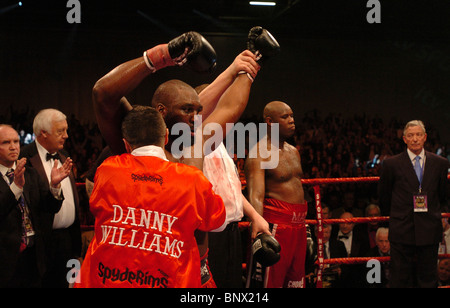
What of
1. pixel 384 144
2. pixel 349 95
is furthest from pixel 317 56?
pixel 384 144

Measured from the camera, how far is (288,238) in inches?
121

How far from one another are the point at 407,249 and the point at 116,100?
2.73 metres

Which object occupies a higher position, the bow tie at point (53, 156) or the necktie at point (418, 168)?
the bow tie at point (53, 156)

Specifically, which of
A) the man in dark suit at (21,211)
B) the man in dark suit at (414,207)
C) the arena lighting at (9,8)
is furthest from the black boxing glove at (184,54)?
the arena lighting at (9,8)

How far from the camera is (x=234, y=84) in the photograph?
5.08ft

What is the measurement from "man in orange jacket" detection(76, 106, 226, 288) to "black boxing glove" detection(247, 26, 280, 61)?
44cm

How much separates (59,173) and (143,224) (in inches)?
57.0

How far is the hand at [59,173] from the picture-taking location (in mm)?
2545

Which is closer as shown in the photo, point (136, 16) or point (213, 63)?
point (213, 63)

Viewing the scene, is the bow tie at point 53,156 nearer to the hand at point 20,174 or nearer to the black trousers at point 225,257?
the hand at point 20,174

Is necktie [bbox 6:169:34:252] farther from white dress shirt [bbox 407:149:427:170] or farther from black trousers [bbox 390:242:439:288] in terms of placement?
white dress shirt [bbox 407:149:427:170]

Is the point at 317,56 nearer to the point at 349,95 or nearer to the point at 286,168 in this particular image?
the point at 349,95

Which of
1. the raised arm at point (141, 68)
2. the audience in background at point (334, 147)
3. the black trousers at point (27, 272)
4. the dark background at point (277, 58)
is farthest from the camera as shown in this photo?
the dark background at point (277, 58)

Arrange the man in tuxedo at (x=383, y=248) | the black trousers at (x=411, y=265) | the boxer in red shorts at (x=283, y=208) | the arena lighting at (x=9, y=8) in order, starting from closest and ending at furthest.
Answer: the boxer in red shorts at (x=283, y=208), the black trousers at (x=411, y=265), the man in tuxedo at (x=383, y=248), the arena lighting at (x=9, y=8)
